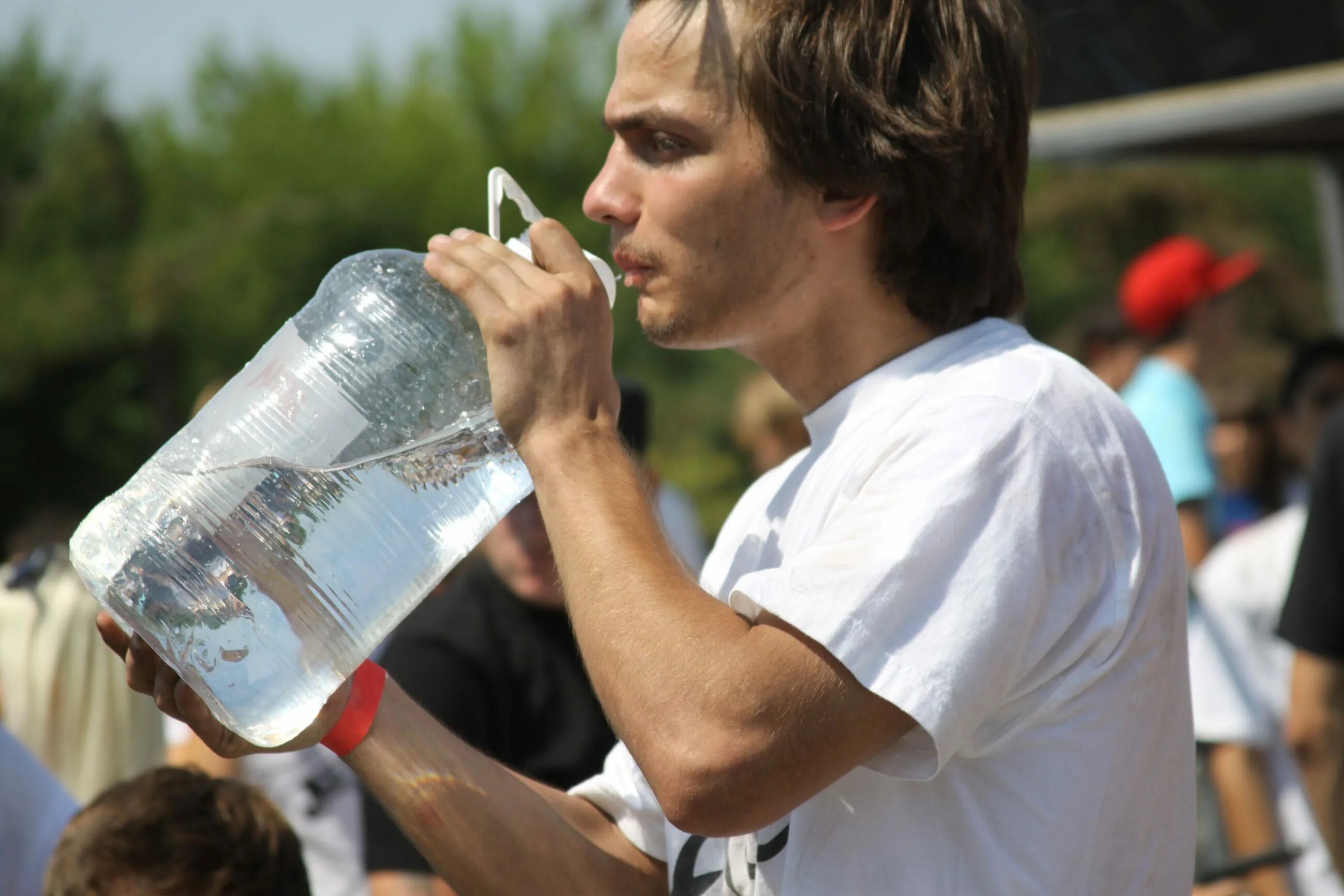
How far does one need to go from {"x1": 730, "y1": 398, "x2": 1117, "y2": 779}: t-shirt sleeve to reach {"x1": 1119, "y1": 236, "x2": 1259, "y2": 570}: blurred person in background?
11.9ft

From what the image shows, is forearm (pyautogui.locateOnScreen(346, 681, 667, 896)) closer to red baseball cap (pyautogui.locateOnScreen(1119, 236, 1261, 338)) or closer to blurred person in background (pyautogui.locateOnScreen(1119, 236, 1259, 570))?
blurred person in background (pyautogui.locateOnScreen(1119, 236, 1259, 570))

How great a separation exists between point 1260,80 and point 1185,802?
11.1 ft

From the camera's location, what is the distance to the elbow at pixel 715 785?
54.4 inches

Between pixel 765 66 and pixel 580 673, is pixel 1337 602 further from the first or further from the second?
pixel 765 66

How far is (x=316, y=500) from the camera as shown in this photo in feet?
6.14

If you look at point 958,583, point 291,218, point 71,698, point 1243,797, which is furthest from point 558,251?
point 291,218

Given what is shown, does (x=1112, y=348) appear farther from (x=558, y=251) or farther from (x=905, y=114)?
(x=558, y=251)

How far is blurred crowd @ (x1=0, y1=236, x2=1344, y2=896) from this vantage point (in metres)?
2.20

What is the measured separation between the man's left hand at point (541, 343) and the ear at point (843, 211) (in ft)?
0.98

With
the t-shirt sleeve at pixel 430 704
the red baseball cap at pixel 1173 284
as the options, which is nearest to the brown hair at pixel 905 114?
the t-shirt sleeve at pixel 430 704

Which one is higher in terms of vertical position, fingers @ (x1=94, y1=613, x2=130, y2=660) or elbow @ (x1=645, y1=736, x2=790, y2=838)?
fingers @ (x1=94, y1=613, x2=130, y2=660)

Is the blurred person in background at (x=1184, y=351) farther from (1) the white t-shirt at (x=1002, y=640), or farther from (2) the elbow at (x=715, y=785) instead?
(2) the elbow at (x=715, y=785)

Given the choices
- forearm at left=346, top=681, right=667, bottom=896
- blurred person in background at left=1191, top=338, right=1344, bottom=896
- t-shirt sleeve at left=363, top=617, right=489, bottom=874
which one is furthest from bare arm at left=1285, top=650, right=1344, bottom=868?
forearm at left=346, top=681, right=667, bottom=896

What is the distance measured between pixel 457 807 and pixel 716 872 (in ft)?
1.14
